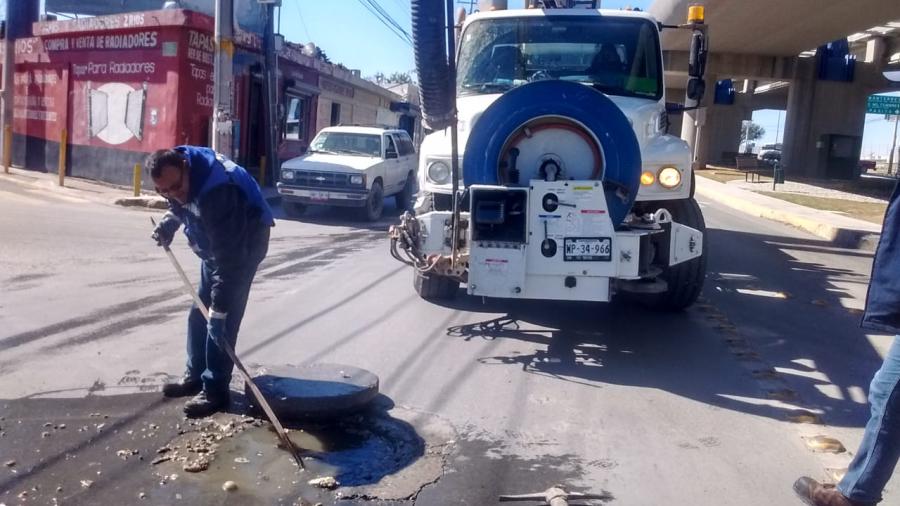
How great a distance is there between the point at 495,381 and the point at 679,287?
2.72 m

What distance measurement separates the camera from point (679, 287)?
809 centimetres

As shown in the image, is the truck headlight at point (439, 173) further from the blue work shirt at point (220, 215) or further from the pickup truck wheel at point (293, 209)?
the pickup truck wheel at point (293, 209)

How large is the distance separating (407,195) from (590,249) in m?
14.3

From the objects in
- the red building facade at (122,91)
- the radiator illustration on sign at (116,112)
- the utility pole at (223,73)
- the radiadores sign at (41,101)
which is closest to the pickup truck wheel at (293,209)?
the red building facade at (122,91)

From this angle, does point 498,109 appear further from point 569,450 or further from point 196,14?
point 196,14

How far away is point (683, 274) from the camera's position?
26.2ft

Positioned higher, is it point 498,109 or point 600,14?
point 600,14

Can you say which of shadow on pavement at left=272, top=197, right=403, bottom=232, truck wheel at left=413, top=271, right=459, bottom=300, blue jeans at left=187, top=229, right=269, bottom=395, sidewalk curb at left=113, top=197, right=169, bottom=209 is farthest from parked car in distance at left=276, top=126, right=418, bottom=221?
blue jeans at left=187, top=229, right=269, bottom=395

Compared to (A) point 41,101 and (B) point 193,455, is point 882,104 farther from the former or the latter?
(B) point 193,455

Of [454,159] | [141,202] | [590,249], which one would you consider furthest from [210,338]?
[141,202]

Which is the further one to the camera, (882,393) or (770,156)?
(770,156)

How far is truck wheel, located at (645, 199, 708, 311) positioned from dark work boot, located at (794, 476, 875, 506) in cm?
345

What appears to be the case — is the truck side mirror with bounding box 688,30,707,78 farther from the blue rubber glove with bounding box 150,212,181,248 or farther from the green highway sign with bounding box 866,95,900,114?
the green highway sign with bounding box 866,95,900,114

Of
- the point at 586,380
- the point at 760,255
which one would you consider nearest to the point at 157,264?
the point at 586,380
